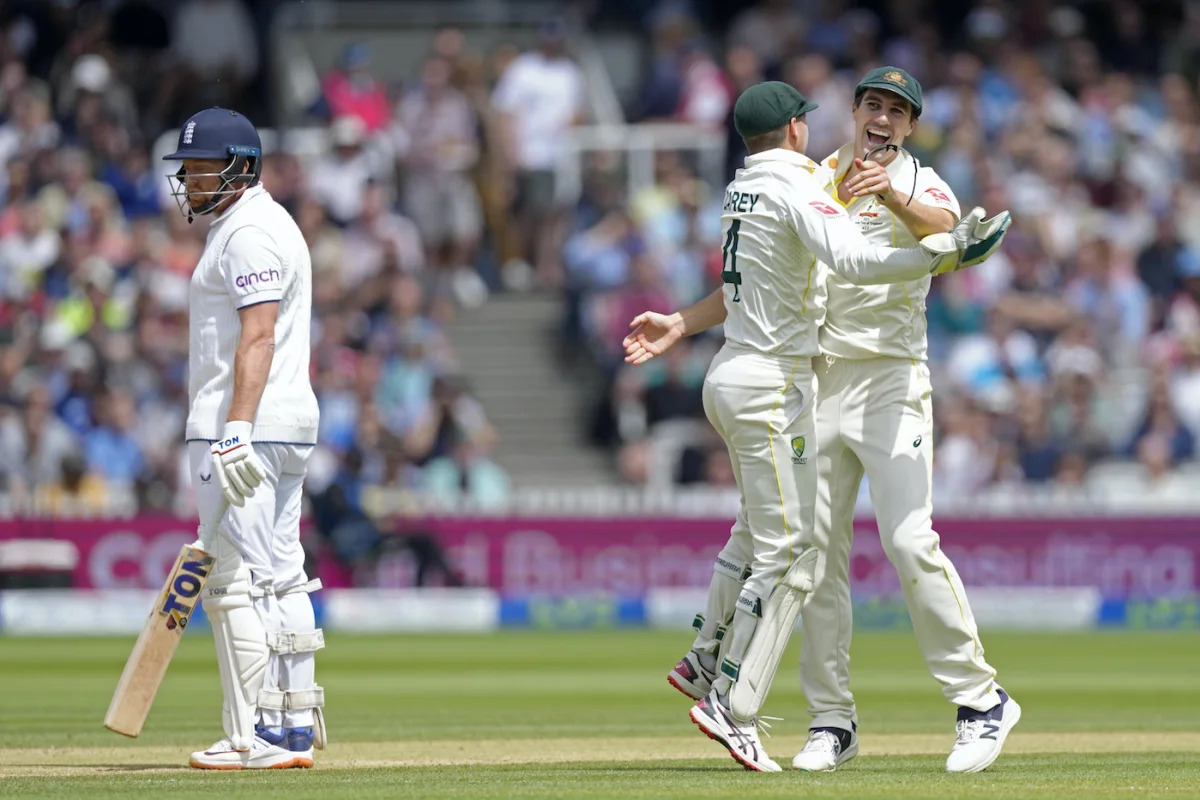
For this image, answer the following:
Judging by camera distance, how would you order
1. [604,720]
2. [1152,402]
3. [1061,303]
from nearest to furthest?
1. [604,720]
2. [1152,402]
3. [1061,303]

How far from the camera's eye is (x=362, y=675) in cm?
1204

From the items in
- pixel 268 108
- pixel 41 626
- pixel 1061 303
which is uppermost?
pixel 268 108

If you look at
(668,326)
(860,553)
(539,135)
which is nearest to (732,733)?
(668,326)

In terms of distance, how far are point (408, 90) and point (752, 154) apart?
13.3 meters

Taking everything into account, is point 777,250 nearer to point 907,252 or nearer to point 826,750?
point 907,252

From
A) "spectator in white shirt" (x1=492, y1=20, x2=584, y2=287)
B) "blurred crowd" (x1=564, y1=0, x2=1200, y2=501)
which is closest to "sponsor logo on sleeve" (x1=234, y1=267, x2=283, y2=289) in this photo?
"blurred crowd" (x1=564, y1=0, x2=1200, y2=501)

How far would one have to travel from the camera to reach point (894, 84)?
6754mm

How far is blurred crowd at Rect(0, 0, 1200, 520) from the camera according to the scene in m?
16.7

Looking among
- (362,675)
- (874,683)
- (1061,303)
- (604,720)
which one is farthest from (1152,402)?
(604,720)

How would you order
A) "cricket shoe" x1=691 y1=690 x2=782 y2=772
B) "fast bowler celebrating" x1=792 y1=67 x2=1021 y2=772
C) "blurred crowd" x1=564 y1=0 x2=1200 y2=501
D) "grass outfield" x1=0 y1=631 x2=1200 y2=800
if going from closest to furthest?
1. "grass outfield" x1=0 y1=631 x2=1200 y2=800
2. "cricket shoe" x1=691 y1=690 x2=782 y2=772
3. "fast bowler celebrating" x1=792 y1=67 x2=1021 y2=772
4. "blurred crowd" x1=564 y1=0 x2=1200 y2=501

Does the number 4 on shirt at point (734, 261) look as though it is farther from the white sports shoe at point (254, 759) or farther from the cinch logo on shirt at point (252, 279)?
the white sports shoe at point (254, 759)

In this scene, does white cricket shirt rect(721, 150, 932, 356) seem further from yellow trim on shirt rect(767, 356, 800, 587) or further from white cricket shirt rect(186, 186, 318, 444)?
white cricket shirt rect(186, 186, 318, 444)

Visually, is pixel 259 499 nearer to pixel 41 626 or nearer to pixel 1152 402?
pixel 41 626

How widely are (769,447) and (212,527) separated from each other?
1846 millimetres
